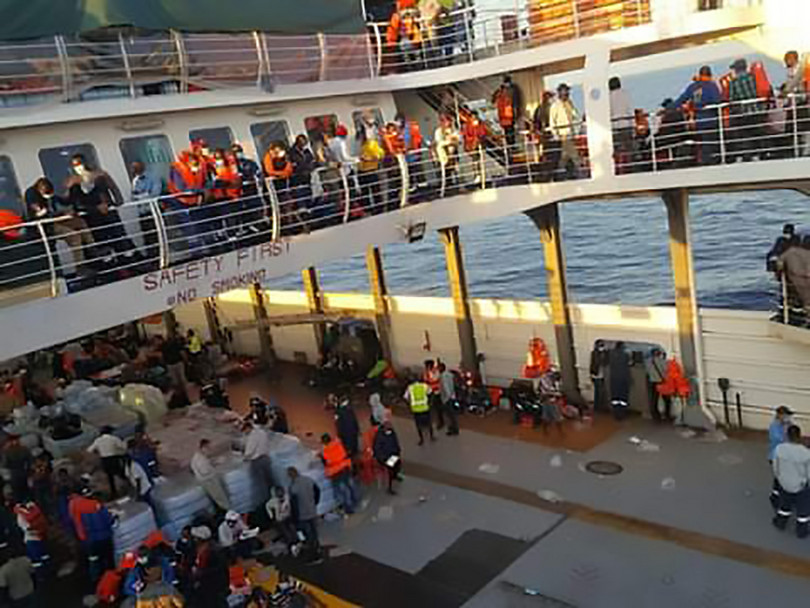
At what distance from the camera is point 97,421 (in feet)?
50.9

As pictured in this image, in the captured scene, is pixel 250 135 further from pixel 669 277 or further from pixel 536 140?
pixel 669 277

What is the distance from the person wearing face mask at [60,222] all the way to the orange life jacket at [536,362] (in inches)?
346

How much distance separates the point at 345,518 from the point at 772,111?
8893 millimetres

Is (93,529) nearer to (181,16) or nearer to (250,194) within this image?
(250,194)

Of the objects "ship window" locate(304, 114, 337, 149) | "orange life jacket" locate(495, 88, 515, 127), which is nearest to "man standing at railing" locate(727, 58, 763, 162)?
"orange life jacket" locate(495, 88, 515, 127)

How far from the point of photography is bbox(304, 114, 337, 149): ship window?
14.9 m

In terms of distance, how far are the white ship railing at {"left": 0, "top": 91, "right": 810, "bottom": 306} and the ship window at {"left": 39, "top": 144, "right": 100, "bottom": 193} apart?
952 millimetres

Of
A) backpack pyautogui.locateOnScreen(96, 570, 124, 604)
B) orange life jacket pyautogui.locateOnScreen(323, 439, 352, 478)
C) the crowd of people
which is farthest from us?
orange life jacket pyautogui.locateOnScreen(323, 439, 352, 478)

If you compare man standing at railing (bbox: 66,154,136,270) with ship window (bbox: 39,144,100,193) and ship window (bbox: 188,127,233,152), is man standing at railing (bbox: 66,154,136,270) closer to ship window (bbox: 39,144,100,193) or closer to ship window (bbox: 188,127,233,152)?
ship window (bbox: 39,144,100,193)

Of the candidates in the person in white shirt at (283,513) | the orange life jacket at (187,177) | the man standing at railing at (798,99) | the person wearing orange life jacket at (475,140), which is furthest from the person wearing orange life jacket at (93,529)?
the man standing at railing at (798,99)

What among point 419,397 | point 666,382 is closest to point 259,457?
point 419,397

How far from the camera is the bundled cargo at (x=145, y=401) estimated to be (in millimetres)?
16062

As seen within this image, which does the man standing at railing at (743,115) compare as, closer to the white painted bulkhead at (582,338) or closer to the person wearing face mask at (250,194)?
the white painted bulkhead at (582,338)

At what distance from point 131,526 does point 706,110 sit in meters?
10.7
